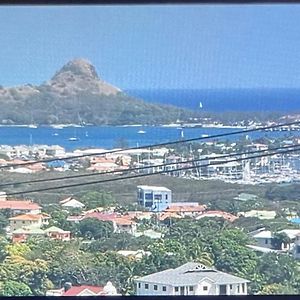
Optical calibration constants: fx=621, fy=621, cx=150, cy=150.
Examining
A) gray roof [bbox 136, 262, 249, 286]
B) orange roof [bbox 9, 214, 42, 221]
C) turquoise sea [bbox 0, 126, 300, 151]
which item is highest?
turquoise sea [bbox 0, 126, 300, 151]

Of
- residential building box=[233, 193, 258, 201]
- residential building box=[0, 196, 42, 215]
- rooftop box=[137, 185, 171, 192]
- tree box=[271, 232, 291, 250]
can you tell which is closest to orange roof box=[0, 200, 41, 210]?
residential building box=[0, 196, 42, 215]

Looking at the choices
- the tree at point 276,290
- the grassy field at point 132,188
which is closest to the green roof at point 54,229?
the grassy field at point 132,188

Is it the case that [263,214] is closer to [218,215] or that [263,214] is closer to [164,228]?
[218,215]

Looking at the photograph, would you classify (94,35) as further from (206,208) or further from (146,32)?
(206,208)

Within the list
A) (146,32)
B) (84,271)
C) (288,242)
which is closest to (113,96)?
(146,32)

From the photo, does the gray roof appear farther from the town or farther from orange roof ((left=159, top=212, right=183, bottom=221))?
orange roof ((left=159, top=212, right=183, bottom=221))

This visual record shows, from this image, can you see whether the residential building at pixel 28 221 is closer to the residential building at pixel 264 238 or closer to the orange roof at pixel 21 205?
the orange roof at pixel 21 205

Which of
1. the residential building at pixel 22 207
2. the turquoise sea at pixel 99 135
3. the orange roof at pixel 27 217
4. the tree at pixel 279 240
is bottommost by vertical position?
the tree at pixel 279 240
